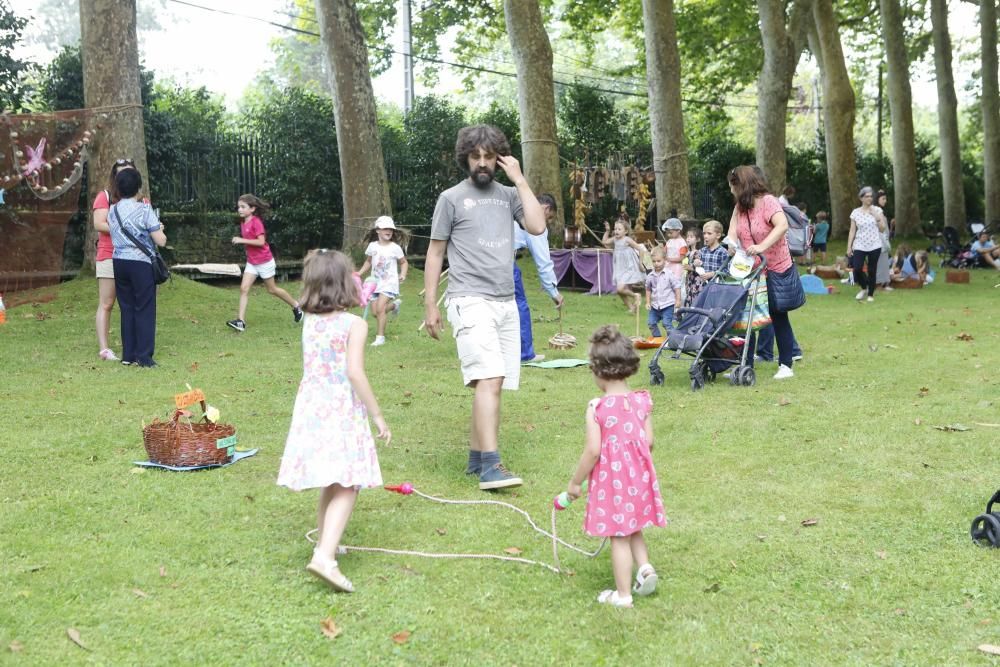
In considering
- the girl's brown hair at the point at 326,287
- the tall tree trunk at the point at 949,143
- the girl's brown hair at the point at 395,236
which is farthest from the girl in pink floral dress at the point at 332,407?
the tall tree trunk at the point at 949,143

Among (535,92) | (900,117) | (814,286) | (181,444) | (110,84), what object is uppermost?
(900,117)

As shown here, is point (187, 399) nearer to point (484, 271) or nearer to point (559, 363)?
point (484, 271)

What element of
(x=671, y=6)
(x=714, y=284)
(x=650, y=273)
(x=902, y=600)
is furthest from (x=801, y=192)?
(x=902, y=600)

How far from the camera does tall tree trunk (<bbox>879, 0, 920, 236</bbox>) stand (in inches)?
1176

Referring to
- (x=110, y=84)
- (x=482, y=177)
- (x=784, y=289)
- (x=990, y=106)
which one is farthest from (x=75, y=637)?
(x=990, y=106)

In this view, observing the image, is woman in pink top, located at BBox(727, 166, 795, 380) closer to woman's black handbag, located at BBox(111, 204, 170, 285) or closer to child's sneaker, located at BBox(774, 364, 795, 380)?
child's sneaker, located at BBox(774, 364, 795, 380)

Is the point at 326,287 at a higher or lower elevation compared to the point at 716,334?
higher

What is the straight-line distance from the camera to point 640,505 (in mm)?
4551

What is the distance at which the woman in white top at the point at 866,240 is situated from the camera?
17.1 metres

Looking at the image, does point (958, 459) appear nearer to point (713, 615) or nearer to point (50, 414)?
point (713, 615)

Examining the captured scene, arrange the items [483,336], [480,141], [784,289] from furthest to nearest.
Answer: [784,289] → [483,336] → [480,141]

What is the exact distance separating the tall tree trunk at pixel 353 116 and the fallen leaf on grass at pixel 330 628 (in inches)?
567

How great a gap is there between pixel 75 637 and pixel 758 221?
22.8ft

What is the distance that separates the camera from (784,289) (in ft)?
32.1
